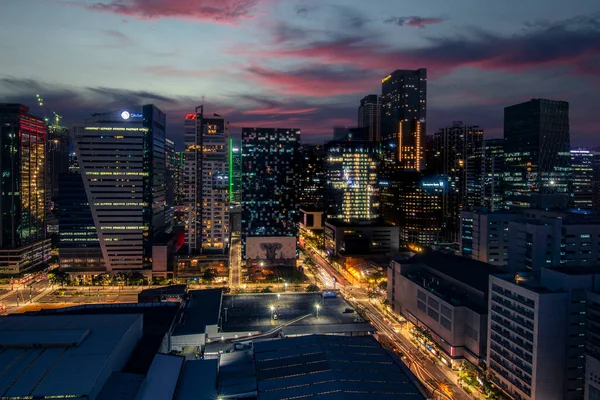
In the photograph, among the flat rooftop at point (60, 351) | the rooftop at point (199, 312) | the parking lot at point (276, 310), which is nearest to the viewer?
the flat rooftop at point (60, 351)

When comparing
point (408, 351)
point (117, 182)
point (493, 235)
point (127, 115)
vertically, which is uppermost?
point (127, 115)

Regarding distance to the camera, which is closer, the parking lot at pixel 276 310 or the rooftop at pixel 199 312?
the rooftop at pixel 199 312

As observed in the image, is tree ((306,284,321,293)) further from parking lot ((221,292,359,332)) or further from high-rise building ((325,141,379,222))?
high-rise building ((325,141,379,222))

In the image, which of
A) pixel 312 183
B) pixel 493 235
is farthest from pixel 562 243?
pixel 312 183

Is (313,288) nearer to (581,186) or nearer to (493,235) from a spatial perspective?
(493,235)

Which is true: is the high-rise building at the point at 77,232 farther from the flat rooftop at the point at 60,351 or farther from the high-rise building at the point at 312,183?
the high-rise building at the point at 312,183

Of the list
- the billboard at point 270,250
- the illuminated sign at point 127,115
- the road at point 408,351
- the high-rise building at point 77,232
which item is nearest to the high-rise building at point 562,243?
the road at point 408,351

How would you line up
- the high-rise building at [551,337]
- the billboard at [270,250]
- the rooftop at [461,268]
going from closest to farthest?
the high-rise building at [551,337] → the rooftop at [461,268] → the billboard at [270,250]
